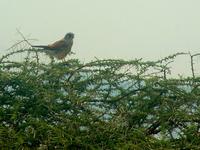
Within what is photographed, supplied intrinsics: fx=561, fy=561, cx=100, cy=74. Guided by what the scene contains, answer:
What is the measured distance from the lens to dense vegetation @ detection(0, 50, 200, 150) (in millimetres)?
3938

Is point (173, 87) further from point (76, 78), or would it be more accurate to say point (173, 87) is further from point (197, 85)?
point (76, 78)

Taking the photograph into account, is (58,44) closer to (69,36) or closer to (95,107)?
(69,36)

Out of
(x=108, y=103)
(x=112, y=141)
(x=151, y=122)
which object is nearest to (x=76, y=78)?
(x=108, y=103)

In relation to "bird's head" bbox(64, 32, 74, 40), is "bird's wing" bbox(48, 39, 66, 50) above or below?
below

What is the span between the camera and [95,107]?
181 inches

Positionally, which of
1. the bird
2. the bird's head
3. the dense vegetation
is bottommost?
the dense vegetation

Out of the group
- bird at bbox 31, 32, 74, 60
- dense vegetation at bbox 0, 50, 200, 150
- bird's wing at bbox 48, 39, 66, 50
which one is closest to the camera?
dense vegetation at bbox 0, 50, 200, 150

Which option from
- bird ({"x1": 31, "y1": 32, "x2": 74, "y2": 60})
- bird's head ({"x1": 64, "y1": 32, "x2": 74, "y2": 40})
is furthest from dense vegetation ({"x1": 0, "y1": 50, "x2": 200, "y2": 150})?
bird's head ({"x1": 64, "y1": 32, "x2": 74, "y2": 40})

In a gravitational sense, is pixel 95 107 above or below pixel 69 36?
below

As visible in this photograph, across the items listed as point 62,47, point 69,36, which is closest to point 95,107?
point 62,47

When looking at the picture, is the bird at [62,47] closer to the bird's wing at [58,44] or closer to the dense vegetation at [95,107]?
the bird's wing at [58,44]

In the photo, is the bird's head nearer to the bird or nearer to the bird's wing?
the bird

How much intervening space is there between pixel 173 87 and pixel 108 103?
57 cm

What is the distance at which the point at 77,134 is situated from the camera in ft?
13.2
